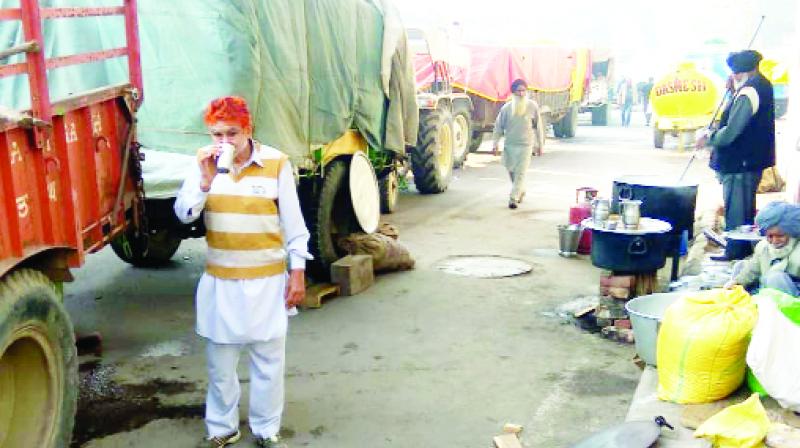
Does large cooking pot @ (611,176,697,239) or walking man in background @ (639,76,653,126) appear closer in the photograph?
large cooking pot @ (611,176,697,239)

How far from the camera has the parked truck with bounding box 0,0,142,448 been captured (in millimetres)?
3109

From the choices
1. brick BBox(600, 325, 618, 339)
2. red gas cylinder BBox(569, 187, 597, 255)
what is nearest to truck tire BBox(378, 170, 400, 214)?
red gas cylinder BBox(569, 187, 597, 255)

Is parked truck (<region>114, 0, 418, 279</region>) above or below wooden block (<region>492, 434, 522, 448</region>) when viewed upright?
above

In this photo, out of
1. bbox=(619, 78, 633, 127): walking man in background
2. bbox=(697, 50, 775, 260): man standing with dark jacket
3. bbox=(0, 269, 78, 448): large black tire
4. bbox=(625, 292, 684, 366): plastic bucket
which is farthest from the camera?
bbox=(619, 78, 633, 127): walking man in background

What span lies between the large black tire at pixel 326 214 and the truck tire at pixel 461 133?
295 inches

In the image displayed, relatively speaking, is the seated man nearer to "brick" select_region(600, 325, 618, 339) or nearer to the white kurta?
"brick" select_region(600, 325, 618, 339)

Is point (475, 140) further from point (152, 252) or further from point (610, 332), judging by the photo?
point (610, 332)

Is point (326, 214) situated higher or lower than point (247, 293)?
lower

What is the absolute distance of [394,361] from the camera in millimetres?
5465

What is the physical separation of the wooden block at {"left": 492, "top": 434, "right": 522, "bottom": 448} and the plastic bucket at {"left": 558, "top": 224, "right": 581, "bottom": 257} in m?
4.46

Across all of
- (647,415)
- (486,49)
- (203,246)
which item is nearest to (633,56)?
(486,49)

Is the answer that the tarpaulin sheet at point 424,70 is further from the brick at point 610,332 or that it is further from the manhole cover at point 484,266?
the brick at point 610,332

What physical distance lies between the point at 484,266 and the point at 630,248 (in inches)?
93.5

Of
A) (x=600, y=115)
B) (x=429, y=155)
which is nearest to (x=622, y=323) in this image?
(x=429, y=155)
